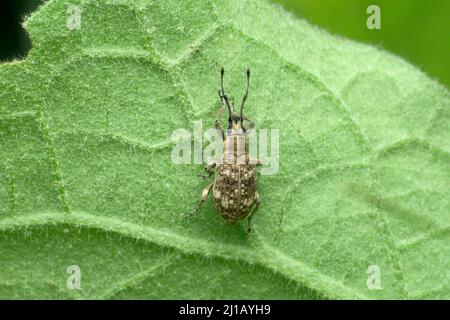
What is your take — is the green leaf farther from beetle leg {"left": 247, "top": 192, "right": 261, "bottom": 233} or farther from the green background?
the green background

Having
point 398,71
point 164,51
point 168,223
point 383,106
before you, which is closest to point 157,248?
point 168,223

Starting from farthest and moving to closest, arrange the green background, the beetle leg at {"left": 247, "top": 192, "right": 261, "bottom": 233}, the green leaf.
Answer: the green background < the beetle leg at {"left": 247, "top": 192, "right": 261, "bottom": 233} < the green leaf

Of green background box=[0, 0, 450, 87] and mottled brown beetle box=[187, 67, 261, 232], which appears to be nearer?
mottled brown beetle box=[187, 67, 261, 232]

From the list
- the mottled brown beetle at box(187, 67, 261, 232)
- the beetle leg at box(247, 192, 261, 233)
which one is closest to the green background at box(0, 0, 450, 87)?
the mottled brown beetle at box(187, 67, 261, 232)

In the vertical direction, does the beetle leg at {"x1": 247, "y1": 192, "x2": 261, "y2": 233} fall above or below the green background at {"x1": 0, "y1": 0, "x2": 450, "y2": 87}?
below

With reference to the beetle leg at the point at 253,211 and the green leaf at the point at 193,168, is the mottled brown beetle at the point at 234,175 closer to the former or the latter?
the beetle leg at the point at 253,211

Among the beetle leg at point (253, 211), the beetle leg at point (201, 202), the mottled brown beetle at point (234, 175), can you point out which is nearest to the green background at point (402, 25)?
the mottled brown beetle at point (234, 175)
